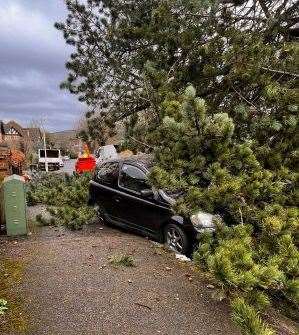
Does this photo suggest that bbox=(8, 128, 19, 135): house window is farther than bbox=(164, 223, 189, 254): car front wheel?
Yes

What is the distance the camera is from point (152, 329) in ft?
17.4

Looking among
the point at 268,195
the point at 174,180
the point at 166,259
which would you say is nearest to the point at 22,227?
the point at 166,259

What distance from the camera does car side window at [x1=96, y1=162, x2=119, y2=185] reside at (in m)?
10.3

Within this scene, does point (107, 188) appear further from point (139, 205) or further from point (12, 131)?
point (12, 131)

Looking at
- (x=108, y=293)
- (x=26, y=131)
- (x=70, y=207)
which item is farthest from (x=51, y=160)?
(x=26, y=131)

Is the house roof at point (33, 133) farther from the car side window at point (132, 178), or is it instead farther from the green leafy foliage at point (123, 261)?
the green leafy foliage at point (123, 261)

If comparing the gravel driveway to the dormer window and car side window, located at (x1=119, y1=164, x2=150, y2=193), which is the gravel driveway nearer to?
car side window, located at (x1=119, y1=164, x2=150, y2=193)

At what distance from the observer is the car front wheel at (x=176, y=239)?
26.8ft

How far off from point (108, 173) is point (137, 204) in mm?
1523

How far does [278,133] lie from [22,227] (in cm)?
563

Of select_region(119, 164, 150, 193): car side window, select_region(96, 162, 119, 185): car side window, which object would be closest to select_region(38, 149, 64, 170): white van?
select_region(96, 162, 119, 185): car side window

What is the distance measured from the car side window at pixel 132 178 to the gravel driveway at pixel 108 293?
1355 millimetres

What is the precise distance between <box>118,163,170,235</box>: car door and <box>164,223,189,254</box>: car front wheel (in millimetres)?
279

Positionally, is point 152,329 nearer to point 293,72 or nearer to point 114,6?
point 293,72
